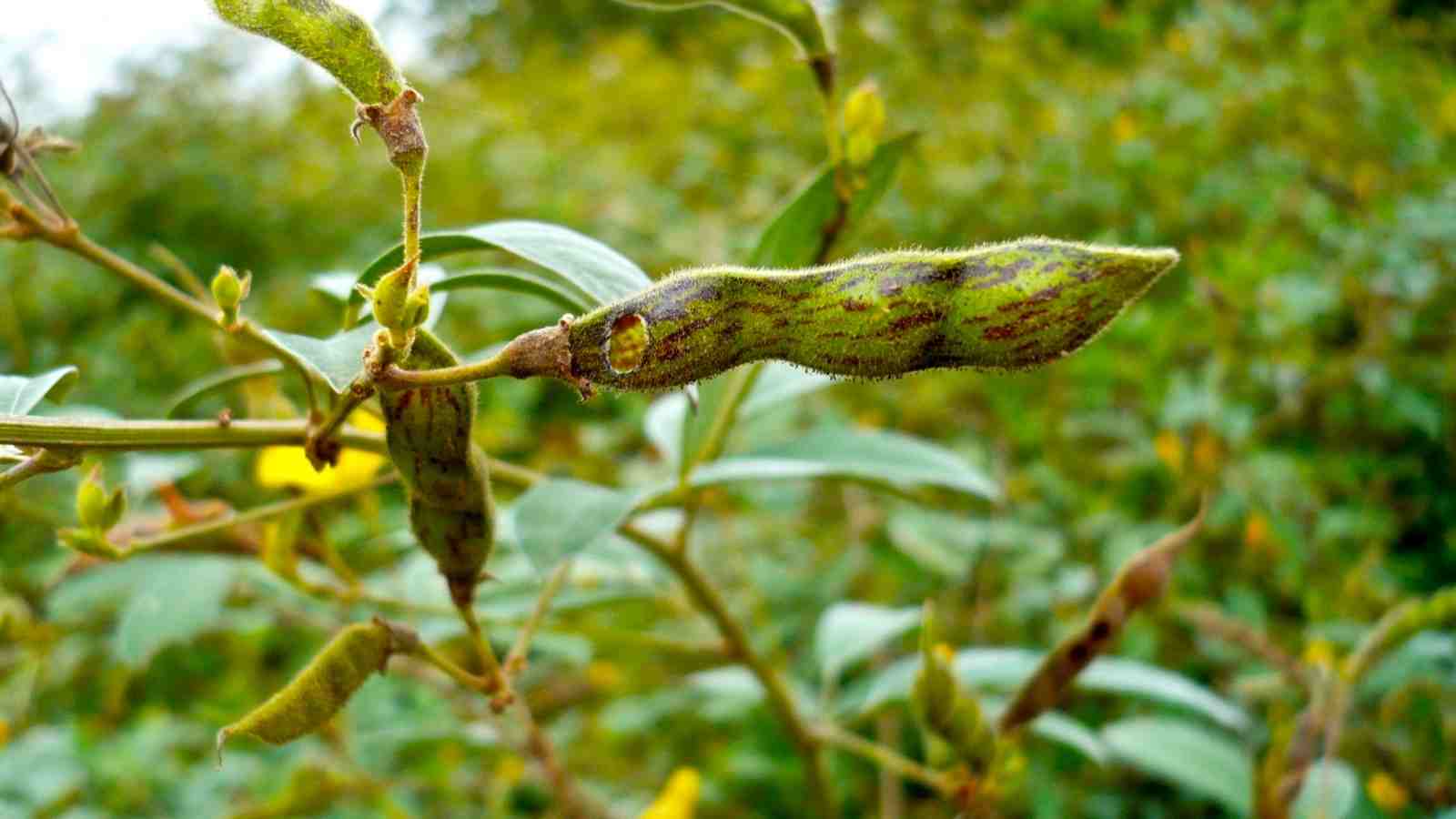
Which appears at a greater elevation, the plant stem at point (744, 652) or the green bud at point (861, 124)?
the green bud at point (861, 124)

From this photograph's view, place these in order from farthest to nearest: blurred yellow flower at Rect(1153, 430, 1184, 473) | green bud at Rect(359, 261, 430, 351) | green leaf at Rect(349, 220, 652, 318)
→ blurred yellow flower at Rect(1153, 430, 1184, 473) → green leaf at Rect(349, 220, 652, 318) → green bud at Rect(359, 261, 430, 351)

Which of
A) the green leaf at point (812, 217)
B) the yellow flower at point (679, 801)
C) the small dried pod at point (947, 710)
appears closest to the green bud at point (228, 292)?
the green leaf at point (812, 217)

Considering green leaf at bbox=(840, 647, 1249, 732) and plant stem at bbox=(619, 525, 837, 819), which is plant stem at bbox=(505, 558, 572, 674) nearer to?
plant stem at bbox=(619, 525, 837, 819)

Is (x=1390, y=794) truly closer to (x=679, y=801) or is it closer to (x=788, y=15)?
(x=679, y=801)

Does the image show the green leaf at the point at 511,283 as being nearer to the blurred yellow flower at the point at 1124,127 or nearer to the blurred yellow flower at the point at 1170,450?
the blurred yellow flower at the point at 1170,450

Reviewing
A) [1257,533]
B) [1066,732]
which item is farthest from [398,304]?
[1257,533]

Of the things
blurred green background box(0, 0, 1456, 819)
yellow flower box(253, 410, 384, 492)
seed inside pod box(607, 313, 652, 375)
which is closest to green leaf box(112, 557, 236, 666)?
blurred green background box(0, 0, 1456, 819)
